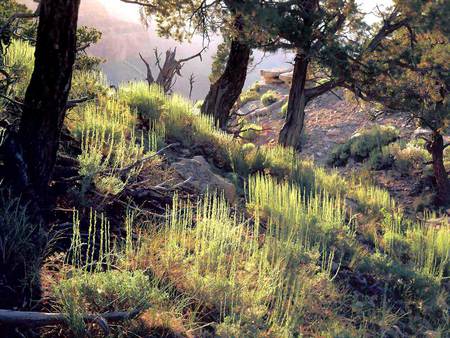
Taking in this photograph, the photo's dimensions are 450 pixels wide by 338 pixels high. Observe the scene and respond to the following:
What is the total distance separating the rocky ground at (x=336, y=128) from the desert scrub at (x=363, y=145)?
0.37 meters

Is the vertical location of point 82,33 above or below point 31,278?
above

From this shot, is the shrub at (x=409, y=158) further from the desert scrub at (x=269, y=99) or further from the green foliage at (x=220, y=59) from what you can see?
the desert scrub at (x=269, y=99)

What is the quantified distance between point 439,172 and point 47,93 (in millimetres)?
11047

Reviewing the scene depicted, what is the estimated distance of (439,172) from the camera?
1327cm

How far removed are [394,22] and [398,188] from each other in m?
4.82

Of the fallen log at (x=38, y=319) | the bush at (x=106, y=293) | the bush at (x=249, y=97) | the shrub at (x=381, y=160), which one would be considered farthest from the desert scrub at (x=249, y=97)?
the fallen log at (x=38, y=319)

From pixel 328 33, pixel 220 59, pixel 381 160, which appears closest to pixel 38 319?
pixel 328 33

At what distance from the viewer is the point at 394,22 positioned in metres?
11.7

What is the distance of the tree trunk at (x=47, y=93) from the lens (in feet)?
13.2

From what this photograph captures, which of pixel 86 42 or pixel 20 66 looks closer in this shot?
pixel 20 66

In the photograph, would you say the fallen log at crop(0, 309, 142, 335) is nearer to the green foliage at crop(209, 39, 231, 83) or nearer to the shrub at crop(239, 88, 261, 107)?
the green foliage at crop(209, 39, 231, 83)

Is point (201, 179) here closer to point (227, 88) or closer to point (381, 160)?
point (227, 88)

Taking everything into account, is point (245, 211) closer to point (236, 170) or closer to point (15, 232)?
point (236, 170)

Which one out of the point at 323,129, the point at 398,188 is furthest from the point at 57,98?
the point at 323,129
